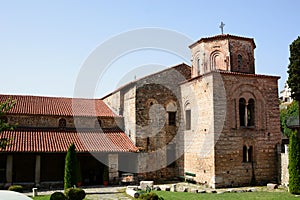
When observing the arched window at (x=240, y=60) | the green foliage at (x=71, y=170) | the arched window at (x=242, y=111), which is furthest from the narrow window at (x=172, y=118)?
the green foliage at (x=71, y=170)

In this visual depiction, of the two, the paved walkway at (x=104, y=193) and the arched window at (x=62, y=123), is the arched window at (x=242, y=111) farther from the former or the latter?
the arched window at (x=62, y=123)

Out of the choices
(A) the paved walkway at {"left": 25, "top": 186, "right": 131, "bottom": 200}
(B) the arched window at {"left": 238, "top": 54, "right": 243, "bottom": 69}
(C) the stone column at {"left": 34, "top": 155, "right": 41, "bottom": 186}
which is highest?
(B) the arched window at {"left": 238, "top": 54, "right": 243, "bottom": 69}

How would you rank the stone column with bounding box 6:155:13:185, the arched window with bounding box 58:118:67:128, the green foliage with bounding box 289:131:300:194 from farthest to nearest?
the arched window with bounding box 58:118:67:128
the stone column with bounding box 6:155:13:185
the green foliage with bounding box 289:131:300:194

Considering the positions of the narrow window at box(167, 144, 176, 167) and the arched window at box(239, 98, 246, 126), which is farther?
the narrow window at box(167, 144, 176, 167)

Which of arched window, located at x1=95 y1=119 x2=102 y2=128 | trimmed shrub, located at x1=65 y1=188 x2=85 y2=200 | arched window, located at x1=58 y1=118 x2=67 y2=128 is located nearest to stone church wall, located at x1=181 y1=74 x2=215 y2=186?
arched window, located at x1=95 y1=119 x2=102 y2=128

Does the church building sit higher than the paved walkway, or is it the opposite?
the church building

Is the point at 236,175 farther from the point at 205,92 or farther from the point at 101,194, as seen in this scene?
the point at 101,194

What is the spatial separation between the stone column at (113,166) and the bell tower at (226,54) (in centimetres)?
697

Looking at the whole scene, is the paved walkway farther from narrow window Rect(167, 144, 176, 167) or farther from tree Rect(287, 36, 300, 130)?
tree Rect(287, 36, 300, 130)

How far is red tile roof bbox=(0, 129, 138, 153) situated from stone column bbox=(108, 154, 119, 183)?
0.50 meters

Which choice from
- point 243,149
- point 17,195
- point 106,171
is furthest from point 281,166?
point 17,195

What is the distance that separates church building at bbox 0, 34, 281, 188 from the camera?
1563cm

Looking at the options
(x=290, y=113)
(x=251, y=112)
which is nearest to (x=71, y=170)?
(x=251, y=112)

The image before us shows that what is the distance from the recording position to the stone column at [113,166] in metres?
16.7
